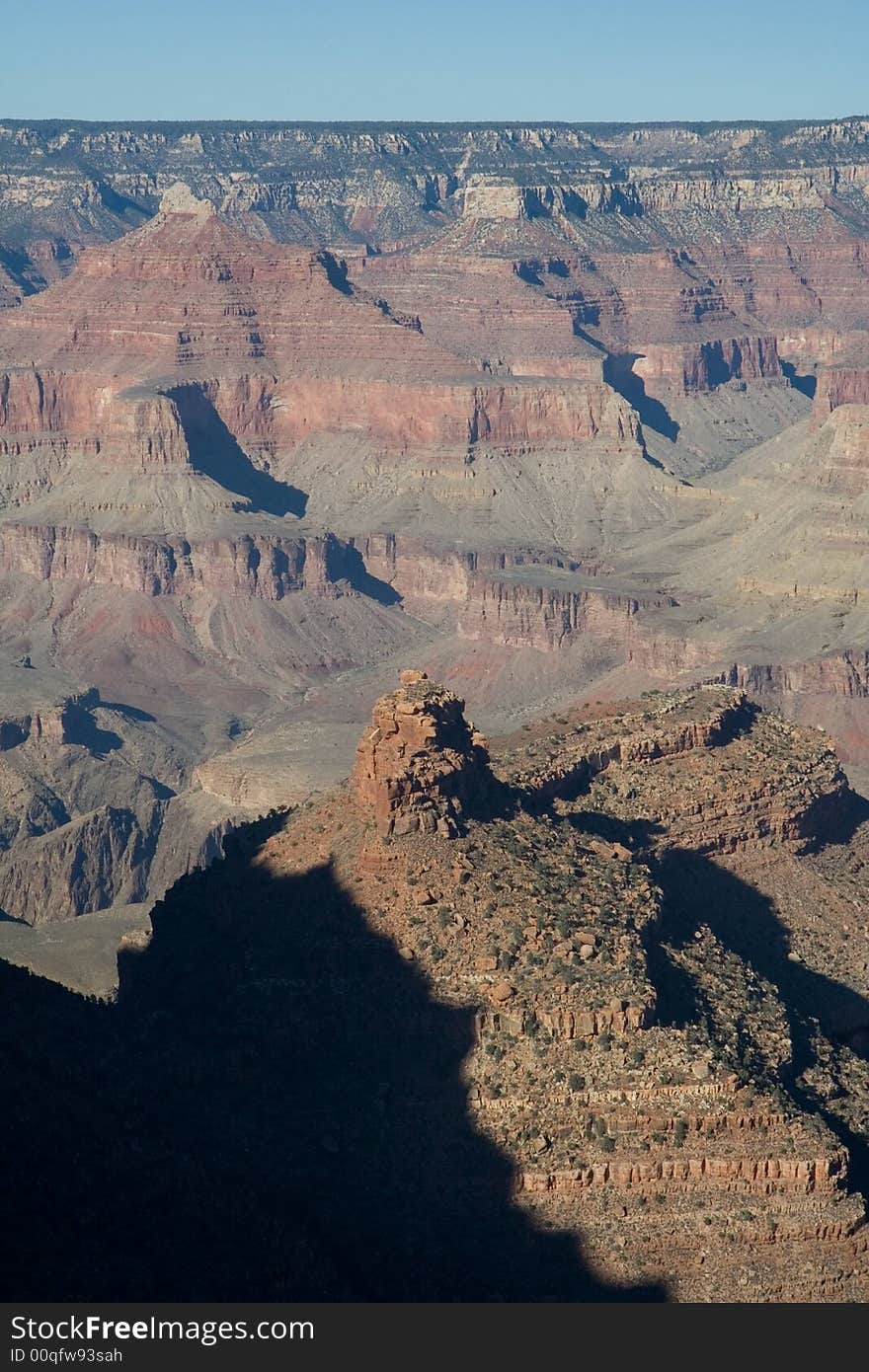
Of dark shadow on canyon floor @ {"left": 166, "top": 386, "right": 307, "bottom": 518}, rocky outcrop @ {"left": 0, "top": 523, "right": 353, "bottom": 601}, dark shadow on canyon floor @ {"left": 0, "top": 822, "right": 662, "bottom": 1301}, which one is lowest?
dark shadow on canyon floor @ {"left": 0, "top": 822, "right": 662, "bottom": 1301}

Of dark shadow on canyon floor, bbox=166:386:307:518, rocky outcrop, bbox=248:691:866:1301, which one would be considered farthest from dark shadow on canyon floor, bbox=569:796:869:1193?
dark shadow on canyon floor, bbox=166:386:307:518

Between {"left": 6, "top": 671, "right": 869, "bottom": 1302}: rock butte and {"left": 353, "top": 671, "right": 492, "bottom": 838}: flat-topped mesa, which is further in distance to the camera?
{"left": 353, "top": 671, "right": 492, "bottom": 838}: flat-topped mesa

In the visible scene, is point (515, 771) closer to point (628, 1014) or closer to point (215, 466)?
point (628, 1014)

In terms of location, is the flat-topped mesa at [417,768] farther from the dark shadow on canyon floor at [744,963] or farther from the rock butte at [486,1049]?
the dark shadow on canyon floor at [744,963]

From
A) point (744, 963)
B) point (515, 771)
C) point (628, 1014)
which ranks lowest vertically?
point (628, 1014)

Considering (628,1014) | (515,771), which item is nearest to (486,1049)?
(628,1014)

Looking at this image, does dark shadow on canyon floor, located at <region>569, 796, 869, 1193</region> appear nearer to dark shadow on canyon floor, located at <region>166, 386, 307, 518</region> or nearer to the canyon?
the canyon
